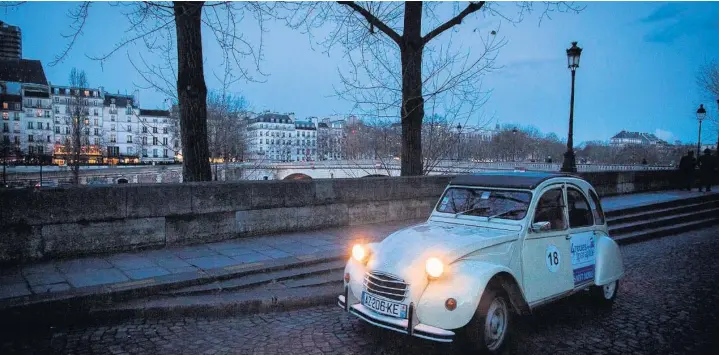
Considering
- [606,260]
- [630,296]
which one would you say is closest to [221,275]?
[606,260]

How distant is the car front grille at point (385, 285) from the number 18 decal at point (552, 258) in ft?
6.28

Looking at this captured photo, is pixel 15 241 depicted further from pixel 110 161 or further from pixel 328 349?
pixel 110 161

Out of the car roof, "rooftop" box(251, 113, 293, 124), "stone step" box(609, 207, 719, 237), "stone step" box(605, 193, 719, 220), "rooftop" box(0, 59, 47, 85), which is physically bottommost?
"stone step" box(609, 207, 719, 237)

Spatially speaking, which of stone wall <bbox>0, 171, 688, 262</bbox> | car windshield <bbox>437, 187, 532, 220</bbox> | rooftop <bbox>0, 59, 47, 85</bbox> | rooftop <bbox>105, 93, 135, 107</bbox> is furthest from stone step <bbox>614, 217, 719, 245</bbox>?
rooftop <bbox>105, 93, 135, 107</bbox>

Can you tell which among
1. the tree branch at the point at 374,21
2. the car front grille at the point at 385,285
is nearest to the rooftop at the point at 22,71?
the tree branch at the point at 374,21

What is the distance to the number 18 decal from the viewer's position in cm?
493

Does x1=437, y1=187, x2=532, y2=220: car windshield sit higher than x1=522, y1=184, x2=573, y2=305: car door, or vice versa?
x1=437, y1=187, x2=532, y2=220: car windshield

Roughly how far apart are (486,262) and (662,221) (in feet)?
35.8

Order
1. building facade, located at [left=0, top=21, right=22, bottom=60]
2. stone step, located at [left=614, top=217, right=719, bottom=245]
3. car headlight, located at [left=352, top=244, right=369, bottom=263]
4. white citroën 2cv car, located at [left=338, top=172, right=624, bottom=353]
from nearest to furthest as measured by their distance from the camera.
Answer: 1. white citroën 2cv car, located at [left=338, top=172, right=624, bottom=353]
2. car headlight, located at [left=352, top=244, right=369, bottom=263]
3. stone step, located at [left=614, top=217, right=719, bottom=245]
4. building facade, located at [left=0, top=21, right=22, bottom=60]

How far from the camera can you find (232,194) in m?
8.12

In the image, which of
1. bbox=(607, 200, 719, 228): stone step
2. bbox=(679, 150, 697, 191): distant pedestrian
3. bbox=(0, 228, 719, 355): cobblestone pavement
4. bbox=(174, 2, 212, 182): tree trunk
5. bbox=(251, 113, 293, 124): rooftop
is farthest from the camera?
bbox=(251, 113, 293, 124): rooftop

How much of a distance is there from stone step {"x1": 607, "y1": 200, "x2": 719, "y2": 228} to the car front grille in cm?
935

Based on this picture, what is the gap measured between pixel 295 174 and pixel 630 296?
66532 mm

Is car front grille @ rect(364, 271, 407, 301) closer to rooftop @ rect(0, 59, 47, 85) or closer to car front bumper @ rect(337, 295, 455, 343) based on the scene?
car front bumper @ rect(337, 295, 455, 343)
